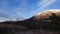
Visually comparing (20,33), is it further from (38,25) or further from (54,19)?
(54,19)

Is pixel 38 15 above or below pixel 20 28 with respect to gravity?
above

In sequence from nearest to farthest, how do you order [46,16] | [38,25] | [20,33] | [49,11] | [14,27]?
[20,33] → [14,27] → [38,25] → [46,16] → [49,11]

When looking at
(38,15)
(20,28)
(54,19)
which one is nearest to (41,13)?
(38,15)

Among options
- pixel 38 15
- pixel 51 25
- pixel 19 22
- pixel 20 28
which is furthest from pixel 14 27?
pixel 38 15

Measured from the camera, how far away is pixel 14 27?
13438mm

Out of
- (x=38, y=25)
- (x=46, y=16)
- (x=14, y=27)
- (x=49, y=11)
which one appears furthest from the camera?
(x=49, y=11)

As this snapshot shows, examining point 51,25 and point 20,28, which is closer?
point 20,28

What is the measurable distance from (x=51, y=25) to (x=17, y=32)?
4.09 metres

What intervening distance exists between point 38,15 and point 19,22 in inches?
142

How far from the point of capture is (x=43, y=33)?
41.7ft

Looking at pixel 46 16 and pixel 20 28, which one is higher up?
pixel 46 16

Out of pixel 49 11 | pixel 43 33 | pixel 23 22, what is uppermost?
pixel 49 11

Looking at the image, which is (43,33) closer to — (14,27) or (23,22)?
(14,27)

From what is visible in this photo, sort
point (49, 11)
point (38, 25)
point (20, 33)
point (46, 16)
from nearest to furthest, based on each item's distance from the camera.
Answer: point (20, 33)
point (38, 25)
point (46, 16)
point (49, 11)
